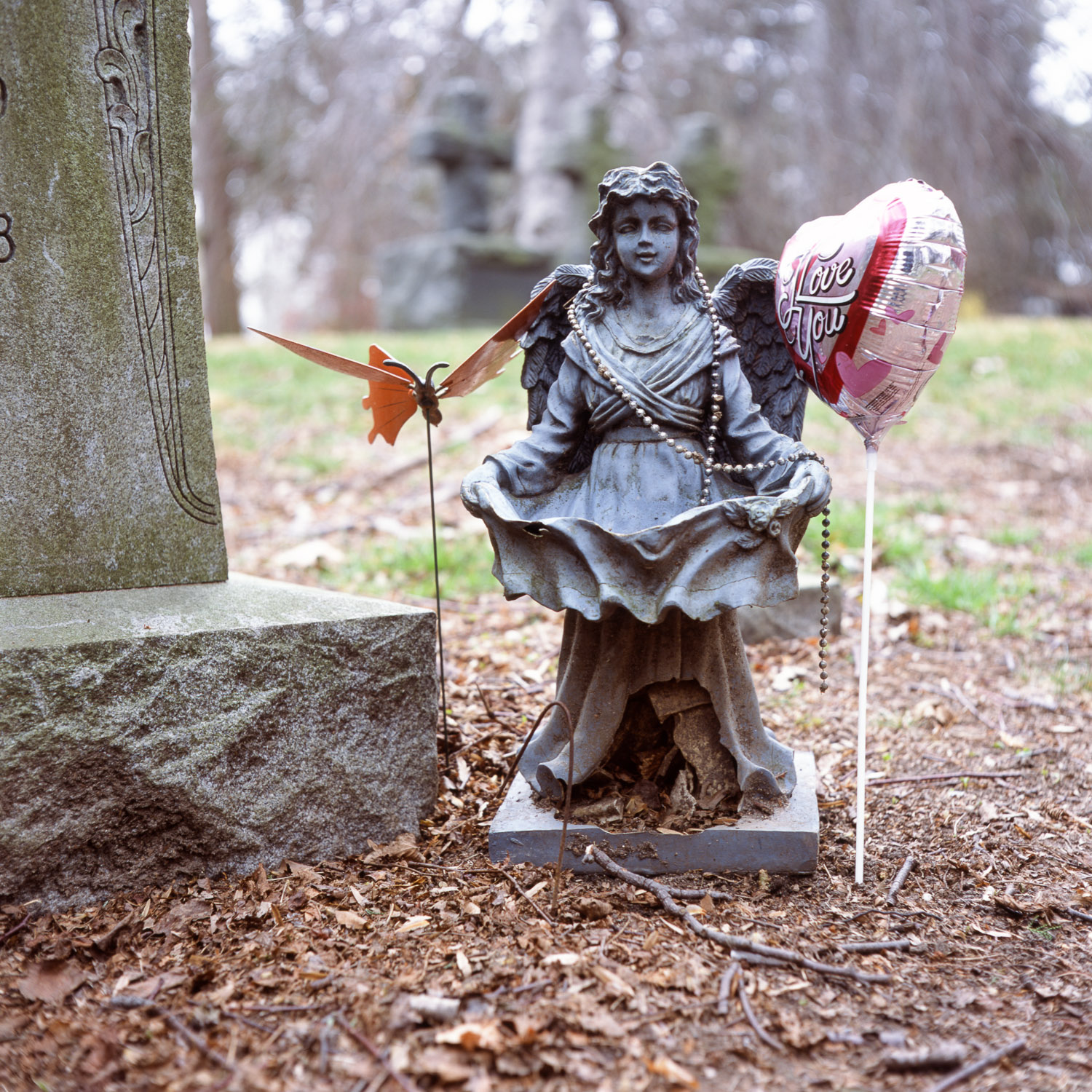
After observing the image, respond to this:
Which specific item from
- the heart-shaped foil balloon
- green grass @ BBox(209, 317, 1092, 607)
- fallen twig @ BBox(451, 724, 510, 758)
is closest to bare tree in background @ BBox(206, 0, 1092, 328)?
green grass @ BBox(209, 317, 1092, 607)

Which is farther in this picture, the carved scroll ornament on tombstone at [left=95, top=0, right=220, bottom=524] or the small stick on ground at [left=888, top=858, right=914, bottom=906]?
the carved scroll ornament on tombstone at [left=95, top=0, right=220, bottom=524]

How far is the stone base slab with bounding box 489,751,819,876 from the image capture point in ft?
8.91

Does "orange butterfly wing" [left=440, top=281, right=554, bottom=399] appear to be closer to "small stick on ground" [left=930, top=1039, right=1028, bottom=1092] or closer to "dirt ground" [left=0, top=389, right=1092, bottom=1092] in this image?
"dirt ground" [left=0, top=389, right=1092, bottom=1092]

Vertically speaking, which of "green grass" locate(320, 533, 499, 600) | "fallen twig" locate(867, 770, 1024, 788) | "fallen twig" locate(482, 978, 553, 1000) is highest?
"green grass" locate(320, 533, 499, 600)

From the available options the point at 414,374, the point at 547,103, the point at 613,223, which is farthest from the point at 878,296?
the point at 547,103

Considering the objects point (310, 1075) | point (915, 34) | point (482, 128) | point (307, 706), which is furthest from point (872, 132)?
point (310, 1075)

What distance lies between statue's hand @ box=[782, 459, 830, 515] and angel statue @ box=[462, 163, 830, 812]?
0.03 feet

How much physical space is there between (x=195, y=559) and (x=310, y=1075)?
64.2 inches

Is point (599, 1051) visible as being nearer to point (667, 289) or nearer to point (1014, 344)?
point (667, 289)

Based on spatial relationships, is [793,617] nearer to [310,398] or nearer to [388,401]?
[388,401]

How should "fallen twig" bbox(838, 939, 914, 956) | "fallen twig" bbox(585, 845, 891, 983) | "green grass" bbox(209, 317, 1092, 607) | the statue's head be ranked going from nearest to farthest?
"fallen twig" bbox(585, 845, 891, 983)
"fallen twig" bbox(838, 939, 914, 956)
the statue's head
"green grass" bbox(209, 317, 1092, 607)

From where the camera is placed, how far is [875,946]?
8.02 ft

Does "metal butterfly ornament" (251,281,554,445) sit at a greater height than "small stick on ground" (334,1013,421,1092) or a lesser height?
greater

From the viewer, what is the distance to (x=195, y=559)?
3.18 metres
